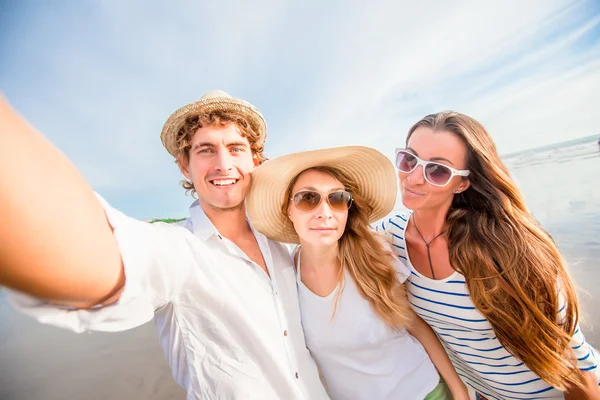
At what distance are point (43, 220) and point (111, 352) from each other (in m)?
6.56

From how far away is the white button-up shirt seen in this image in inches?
54.3

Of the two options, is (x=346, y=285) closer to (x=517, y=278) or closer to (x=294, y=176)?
(x=294, y=176)

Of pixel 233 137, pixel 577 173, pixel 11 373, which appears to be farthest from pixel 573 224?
pixel 11 373

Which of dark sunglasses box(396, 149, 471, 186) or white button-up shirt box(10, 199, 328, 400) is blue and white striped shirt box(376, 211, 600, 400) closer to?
dark sunglasses box(396, 149, 471, 186)

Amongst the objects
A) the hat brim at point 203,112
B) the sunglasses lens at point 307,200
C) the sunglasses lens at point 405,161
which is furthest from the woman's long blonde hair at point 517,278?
the hat brim at point 203,112

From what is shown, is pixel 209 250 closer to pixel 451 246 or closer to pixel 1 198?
pixel 1 198

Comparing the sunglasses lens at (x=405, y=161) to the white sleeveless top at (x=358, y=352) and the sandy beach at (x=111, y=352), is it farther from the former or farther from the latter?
the sandy beach at (x=111, y=352)

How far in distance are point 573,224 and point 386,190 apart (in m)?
8.00

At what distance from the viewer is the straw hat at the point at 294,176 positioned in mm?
2039

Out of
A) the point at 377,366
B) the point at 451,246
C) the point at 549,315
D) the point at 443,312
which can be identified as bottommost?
the point at 377,366

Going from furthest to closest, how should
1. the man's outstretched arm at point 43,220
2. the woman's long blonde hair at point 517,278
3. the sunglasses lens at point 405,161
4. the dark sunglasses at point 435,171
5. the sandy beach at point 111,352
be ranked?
the sandy beach at point 111,352
the sunglasses lens at point 405,161
the dark sunglasses at point 435,171
the woman's long blonde hair at point 517,278
the man's outstretched arm at point 43,220

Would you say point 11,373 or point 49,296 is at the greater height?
point 49,296

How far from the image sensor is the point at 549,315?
1770mm

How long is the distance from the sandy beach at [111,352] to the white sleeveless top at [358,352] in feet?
8.37
